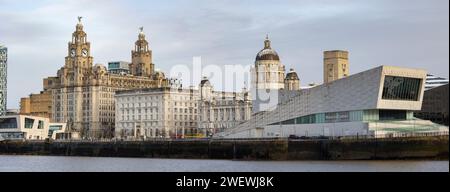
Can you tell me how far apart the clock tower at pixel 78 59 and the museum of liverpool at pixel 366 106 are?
90.8m

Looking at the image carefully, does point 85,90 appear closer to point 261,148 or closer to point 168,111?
point 168,111

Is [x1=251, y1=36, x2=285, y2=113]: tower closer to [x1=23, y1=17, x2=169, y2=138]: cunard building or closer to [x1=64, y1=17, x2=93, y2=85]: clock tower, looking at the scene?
[x1=23, y1=17, x2=169, y2=138]: cunard building

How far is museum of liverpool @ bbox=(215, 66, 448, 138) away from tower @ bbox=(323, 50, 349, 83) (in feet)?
274

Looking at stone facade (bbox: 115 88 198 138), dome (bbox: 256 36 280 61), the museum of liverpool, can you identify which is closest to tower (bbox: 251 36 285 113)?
dome (bbox: 256 36 280 61)

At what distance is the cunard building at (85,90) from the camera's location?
18500 centimetres

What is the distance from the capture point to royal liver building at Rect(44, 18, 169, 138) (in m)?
185

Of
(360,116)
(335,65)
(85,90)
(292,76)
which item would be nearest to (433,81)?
(360,116)

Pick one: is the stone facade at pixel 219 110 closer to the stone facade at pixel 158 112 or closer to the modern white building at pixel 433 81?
the stone facade at pixel 158 112

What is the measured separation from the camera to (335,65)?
190125 millimetres

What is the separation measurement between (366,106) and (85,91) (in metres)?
101

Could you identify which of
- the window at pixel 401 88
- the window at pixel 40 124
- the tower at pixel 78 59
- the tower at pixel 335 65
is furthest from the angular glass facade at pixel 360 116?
the tower at pixel 78 59

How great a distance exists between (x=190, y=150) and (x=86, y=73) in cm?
8397
